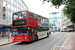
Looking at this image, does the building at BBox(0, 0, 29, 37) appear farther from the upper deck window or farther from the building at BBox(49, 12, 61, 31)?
the building at BBox(49, 12, 61, 31)

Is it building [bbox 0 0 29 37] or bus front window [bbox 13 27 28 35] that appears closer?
bus front window [bbox 13 27 28 35]

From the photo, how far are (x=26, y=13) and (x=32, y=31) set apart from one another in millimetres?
2780

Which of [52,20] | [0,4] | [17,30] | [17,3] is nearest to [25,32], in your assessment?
[17,30]

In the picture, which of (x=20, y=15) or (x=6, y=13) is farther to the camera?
(x=6, y=13)

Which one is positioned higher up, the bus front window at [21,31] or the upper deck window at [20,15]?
the upper deck window at [20,15]

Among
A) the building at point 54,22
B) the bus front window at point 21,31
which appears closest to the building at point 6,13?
the bus front window at point 21,31

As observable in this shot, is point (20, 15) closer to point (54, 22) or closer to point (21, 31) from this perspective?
point (21, 31)

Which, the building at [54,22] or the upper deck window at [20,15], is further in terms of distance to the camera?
the building at [54,22]

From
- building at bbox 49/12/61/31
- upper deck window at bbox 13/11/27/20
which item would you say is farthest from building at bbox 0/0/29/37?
building at bbox 49/12/61/31

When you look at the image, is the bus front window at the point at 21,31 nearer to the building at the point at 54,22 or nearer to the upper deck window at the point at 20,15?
the upper deck window at the point at 20,15

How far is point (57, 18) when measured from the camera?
92562 mm

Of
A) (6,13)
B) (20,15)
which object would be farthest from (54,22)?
(20,15)

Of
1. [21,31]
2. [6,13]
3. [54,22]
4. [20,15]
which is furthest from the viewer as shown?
[54,22]

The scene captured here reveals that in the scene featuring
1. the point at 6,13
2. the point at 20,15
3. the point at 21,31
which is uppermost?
the point at 6,13
